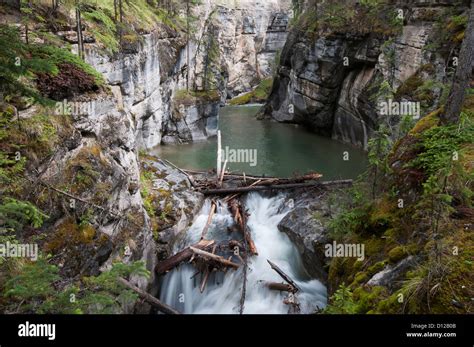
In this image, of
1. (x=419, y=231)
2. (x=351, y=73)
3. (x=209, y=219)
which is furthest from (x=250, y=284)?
(x=351, y=73)

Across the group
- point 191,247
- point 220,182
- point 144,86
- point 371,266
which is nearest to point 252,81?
point 144,86

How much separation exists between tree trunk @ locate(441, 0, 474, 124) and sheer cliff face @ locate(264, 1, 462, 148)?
949cm

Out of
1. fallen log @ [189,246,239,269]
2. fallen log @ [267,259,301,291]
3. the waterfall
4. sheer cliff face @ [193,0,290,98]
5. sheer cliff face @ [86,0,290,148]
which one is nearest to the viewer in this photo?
the waterfall

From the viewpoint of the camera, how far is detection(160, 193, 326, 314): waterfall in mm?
11796

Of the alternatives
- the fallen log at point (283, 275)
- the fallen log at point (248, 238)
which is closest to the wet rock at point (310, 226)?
the fallen log at point (283, 275)

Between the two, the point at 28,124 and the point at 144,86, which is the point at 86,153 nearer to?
the point at 28,124

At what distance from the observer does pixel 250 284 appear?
12539mm

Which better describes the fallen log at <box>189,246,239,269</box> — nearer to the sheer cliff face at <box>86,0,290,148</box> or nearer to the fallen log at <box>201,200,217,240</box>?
the fallen log at <box>201,200,217,240</box>

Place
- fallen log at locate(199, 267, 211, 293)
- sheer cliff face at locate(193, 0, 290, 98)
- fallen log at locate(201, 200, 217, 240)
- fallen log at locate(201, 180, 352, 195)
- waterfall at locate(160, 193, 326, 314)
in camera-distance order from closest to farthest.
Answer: waterfall at locate(160, 193, 326, 314) → fallen log at locate(199, 267, 211, 293) → fallen log at locate(201, 200, 217, 240) → fallen log at locate(201, 180, 352, 195) → sheer cliff face at locate(193, 0, 290, 98)

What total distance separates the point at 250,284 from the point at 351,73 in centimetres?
2512

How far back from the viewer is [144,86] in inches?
1079

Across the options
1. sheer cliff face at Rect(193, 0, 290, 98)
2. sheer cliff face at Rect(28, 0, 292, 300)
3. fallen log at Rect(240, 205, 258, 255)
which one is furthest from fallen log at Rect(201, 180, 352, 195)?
sheer cliff face at Rect(193, 0, 290, 98)

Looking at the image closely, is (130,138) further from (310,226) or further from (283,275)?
(310,226)

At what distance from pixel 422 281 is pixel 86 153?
8.23 metres
